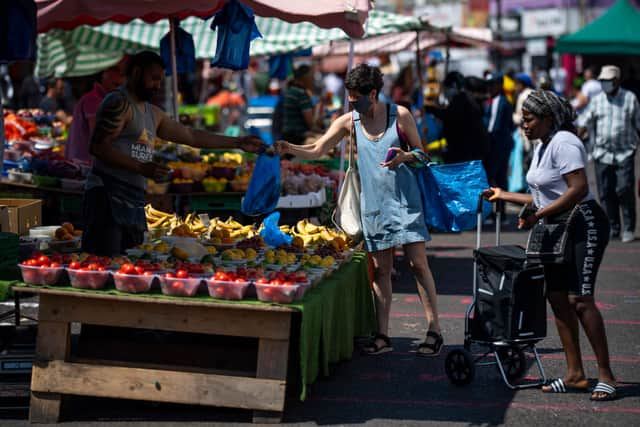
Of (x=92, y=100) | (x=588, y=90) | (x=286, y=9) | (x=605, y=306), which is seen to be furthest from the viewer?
(x=588, y=90)

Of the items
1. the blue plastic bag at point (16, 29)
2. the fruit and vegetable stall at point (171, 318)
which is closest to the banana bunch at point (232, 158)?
the blue plastic bag at point (16, 29)

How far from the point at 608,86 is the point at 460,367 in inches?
311

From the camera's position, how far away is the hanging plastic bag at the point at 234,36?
886 centimetres

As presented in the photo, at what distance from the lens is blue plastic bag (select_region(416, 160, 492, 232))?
735 centimetres

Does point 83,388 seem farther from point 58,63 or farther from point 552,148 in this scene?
point 58,63

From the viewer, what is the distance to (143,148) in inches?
265

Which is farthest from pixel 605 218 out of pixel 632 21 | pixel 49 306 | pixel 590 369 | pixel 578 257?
pixel 632 21

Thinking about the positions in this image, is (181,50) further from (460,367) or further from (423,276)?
(460,367)

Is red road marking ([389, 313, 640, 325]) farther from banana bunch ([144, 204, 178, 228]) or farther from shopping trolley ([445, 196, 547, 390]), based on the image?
shopping trolley ([445, 196, 547, 390])

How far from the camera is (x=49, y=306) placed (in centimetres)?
600

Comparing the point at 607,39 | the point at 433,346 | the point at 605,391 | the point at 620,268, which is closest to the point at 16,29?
the point at 433,346

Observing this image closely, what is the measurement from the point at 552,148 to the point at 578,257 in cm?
69

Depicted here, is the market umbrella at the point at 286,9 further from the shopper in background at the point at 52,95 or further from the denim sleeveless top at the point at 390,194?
the shopper in background at the point at 52,95

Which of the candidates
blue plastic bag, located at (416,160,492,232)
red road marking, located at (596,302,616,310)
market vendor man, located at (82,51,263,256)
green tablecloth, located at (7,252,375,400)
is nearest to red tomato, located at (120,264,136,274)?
green tablecloth, located at (7,252,375,400)
